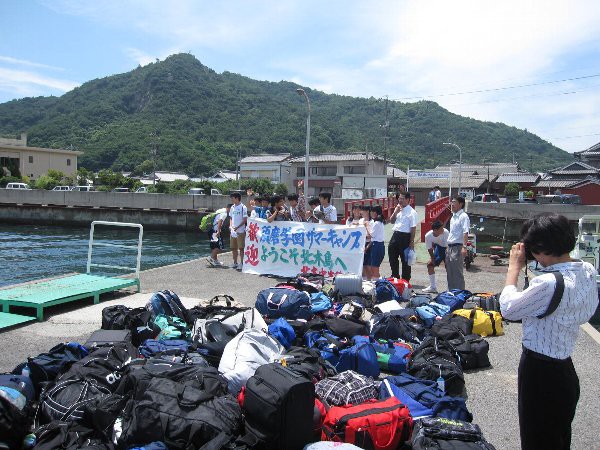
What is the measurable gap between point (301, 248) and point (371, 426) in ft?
25.3

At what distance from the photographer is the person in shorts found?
12430 mm

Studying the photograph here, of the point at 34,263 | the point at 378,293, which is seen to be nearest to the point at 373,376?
the point at 378,293

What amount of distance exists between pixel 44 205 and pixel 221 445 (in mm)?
40932

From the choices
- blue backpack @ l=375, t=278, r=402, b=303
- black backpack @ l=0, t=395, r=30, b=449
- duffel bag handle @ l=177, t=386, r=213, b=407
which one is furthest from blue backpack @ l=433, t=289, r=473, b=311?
black backpack @ l=0, t=395, r=30, b=449

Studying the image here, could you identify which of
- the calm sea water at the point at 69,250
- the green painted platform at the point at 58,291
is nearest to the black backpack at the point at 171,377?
the green painted platform at the point at 58,291

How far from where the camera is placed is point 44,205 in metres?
38.5

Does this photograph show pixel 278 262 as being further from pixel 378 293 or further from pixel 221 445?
pixel 221 445

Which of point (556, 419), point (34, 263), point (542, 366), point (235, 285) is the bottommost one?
point (34, 263)

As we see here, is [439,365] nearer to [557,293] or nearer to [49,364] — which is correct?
[557,293]

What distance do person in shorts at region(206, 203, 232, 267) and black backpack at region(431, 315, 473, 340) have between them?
22.9 ft

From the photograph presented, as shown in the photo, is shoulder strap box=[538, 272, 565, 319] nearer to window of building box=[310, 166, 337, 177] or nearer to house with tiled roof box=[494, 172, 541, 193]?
window of building box=[310, 166, 337, 177]

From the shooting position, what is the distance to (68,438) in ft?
11.7

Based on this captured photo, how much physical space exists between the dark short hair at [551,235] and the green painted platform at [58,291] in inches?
280

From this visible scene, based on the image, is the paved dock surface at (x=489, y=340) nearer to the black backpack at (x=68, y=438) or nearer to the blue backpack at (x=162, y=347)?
the blue backpack at (x=162, y=347)
